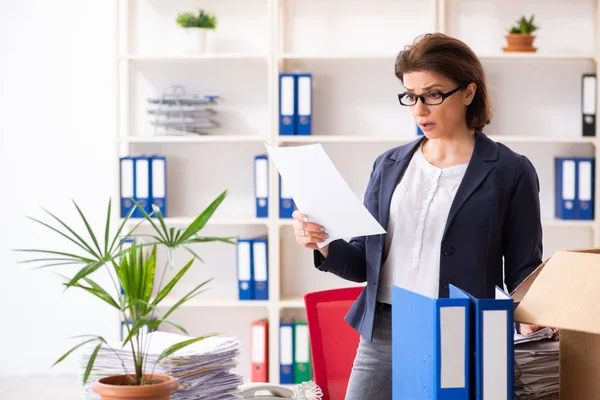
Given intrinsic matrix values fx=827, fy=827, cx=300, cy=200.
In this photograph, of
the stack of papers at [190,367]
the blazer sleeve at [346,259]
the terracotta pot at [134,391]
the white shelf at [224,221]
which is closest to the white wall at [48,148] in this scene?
the white shelf at [224,221]

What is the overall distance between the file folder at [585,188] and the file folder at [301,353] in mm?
1494

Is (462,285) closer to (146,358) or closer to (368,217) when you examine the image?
(368,217)

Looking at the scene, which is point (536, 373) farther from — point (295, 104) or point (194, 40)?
point (194, 40)

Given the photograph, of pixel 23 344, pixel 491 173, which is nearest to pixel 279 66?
pixel 23 344

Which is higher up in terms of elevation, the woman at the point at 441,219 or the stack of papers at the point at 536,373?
the woman at the point at 441,219

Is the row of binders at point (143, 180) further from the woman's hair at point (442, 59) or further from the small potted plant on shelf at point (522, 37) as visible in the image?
the woman's hair at point (442, 59)

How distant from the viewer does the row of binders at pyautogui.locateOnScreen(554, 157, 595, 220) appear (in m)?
4.07

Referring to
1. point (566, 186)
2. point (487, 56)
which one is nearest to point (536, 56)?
point (487, 56)

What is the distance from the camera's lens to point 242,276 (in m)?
4.17

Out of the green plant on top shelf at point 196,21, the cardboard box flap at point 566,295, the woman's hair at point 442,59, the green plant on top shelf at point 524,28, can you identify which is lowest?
the cardboard box flap at point 566,295

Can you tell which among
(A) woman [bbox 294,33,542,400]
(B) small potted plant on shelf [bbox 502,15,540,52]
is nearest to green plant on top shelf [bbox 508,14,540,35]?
(B) small potted plant on shelf [bbox 502,15,540,52]

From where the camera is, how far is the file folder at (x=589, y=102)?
161 inches

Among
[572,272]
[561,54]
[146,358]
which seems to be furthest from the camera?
[561,54]

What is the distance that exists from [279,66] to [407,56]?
92.1 inches
